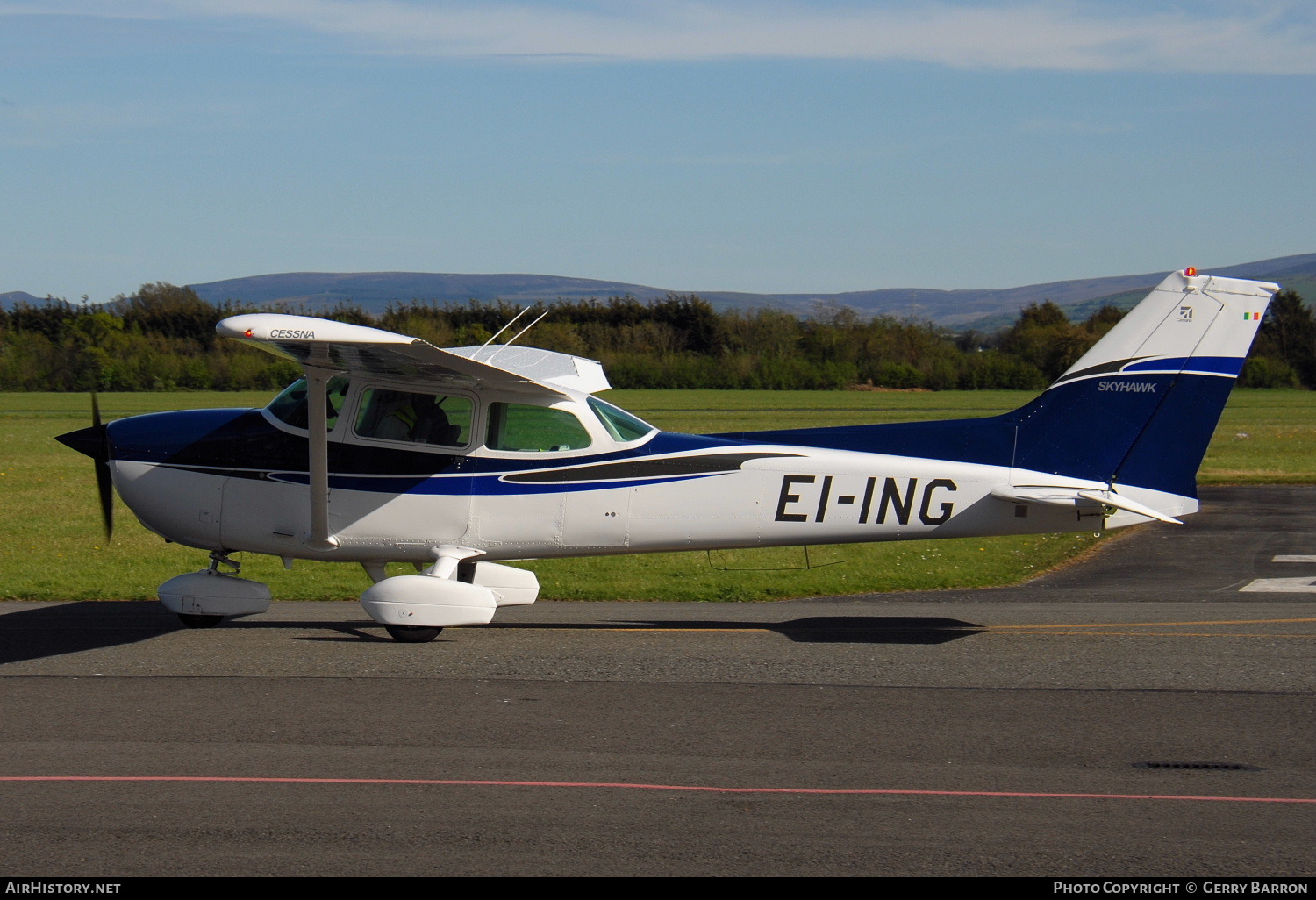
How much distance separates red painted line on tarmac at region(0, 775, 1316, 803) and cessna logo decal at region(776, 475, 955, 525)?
3.83 metres

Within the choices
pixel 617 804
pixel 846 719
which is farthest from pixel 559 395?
pixel 617 804

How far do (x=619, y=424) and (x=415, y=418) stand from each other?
1.62 m

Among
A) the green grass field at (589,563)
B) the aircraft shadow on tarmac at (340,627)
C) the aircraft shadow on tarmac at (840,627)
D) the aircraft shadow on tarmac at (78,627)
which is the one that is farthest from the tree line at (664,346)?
the aircraft shadow on tarmac at (840,627)

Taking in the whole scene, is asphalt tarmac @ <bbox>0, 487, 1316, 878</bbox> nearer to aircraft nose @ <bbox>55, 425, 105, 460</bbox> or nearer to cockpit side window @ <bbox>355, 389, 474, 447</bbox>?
aircraft nose @ <bbox>55, 425, 105, 460</bbox>

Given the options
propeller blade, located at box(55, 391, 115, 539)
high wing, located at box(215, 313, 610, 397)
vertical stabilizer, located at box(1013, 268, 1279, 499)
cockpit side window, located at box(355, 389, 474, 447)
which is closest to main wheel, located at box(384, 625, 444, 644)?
cockpit side window, located at box(355, 389, 474, 447)

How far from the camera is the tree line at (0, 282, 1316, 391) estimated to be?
68.6 metres

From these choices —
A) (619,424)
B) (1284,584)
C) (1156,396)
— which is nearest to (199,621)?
(619,424)

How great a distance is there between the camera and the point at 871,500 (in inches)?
371

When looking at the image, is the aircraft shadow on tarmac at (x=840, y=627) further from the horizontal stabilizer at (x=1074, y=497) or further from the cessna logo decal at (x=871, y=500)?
the horizontal stabilizer at (x=1074, y=497)

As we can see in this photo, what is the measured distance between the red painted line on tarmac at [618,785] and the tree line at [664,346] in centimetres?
6007

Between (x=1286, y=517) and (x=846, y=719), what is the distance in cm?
1415

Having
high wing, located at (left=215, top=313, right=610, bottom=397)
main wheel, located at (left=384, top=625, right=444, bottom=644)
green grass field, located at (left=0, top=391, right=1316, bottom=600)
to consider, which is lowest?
green grass field, located at (left=0, top=391, right=1316, bottom=600)
